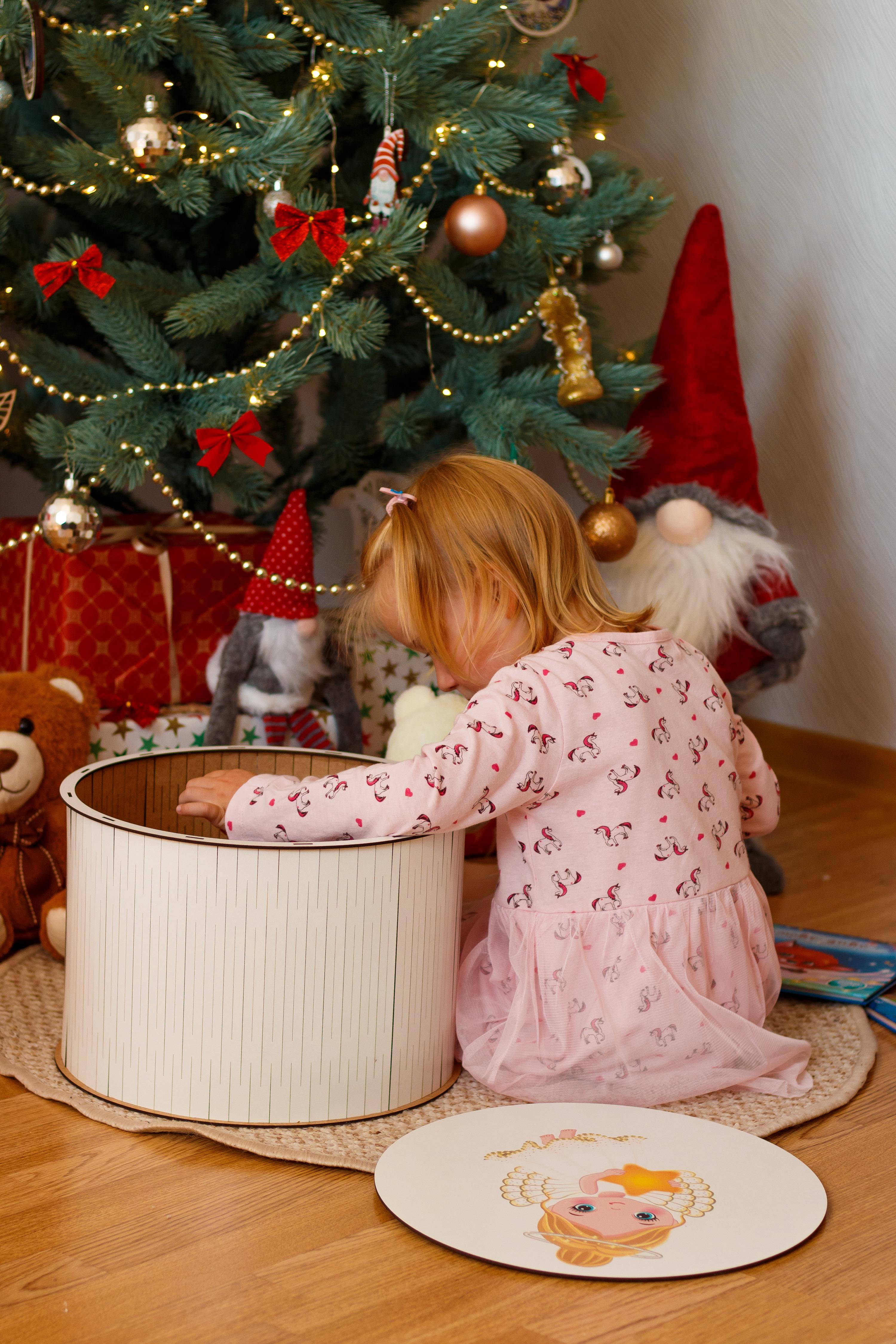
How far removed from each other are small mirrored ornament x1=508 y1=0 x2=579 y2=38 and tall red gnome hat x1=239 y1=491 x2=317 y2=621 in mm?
565

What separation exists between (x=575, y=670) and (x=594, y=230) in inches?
26.4

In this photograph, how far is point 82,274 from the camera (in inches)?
48.4

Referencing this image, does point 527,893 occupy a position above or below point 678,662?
below

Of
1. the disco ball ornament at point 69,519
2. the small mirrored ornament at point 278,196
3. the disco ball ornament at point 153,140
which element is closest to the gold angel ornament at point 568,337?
the small mirrored ornament at point 278,196

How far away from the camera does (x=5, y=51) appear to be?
1.19 metres

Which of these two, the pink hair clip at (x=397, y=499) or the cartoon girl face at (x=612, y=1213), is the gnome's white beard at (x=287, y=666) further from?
the cartoon girl face at (x=612, y=1213)

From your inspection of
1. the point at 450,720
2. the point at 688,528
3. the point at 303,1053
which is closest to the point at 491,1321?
the point at 303,1053

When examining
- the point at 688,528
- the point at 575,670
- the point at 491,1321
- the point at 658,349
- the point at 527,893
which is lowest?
the point at 491,1321

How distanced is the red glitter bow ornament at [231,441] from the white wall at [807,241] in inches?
41.2

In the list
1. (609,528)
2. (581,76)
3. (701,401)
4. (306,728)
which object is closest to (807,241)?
(701,401)

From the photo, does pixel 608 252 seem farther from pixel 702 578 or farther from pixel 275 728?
pixel 275 728

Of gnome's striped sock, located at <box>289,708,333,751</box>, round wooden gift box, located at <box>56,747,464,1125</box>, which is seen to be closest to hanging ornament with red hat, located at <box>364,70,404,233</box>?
gnome's striped sock, located at <box>289,708,333,751</box>

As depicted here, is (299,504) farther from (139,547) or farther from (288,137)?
(288,137)

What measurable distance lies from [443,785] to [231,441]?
0.52 m
